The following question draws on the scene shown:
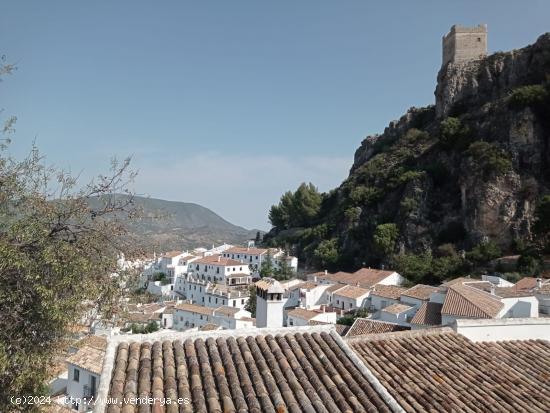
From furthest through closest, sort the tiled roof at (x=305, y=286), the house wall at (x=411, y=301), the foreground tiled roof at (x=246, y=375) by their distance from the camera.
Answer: the tiled roof at (x=305, y=286) < the house wall at (x=411, y=301) < the foreground tiled roof at (x=246, y=375)

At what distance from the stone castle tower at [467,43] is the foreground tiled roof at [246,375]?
6509cm

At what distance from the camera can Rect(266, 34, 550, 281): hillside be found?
148 ft

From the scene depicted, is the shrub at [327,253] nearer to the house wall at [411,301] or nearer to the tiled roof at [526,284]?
the house wall at [411,301]

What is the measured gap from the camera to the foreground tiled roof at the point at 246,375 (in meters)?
4.82

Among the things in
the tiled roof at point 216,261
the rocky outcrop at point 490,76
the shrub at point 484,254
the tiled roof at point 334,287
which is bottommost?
the tiled roof at point 334,287

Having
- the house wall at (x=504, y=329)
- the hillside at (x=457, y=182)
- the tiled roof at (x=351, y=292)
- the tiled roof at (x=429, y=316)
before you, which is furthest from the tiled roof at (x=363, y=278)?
the house wall at (x=504, y=329)

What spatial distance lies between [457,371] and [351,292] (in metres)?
36.5

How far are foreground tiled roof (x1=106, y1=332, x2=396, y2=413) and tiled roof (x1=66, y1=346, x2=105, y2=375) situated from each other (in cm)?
1209

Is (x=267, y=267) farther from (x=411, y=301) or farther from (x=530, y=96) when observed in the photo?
(x=530, y=96)

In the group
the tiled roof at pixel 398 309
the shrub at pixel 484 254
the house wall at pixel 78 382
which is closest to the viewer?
the house wall at pixel 78 382

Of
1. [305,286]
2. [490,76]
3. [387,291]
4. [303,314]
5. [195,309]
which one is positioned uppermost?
[490,76]

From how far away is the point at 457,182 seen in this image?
52.6m

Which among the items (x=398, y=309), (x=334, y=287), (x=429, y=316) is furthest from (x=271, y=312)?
(x=334, y=287)

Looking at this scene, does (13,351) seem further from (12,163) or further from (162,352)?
(12,163)
